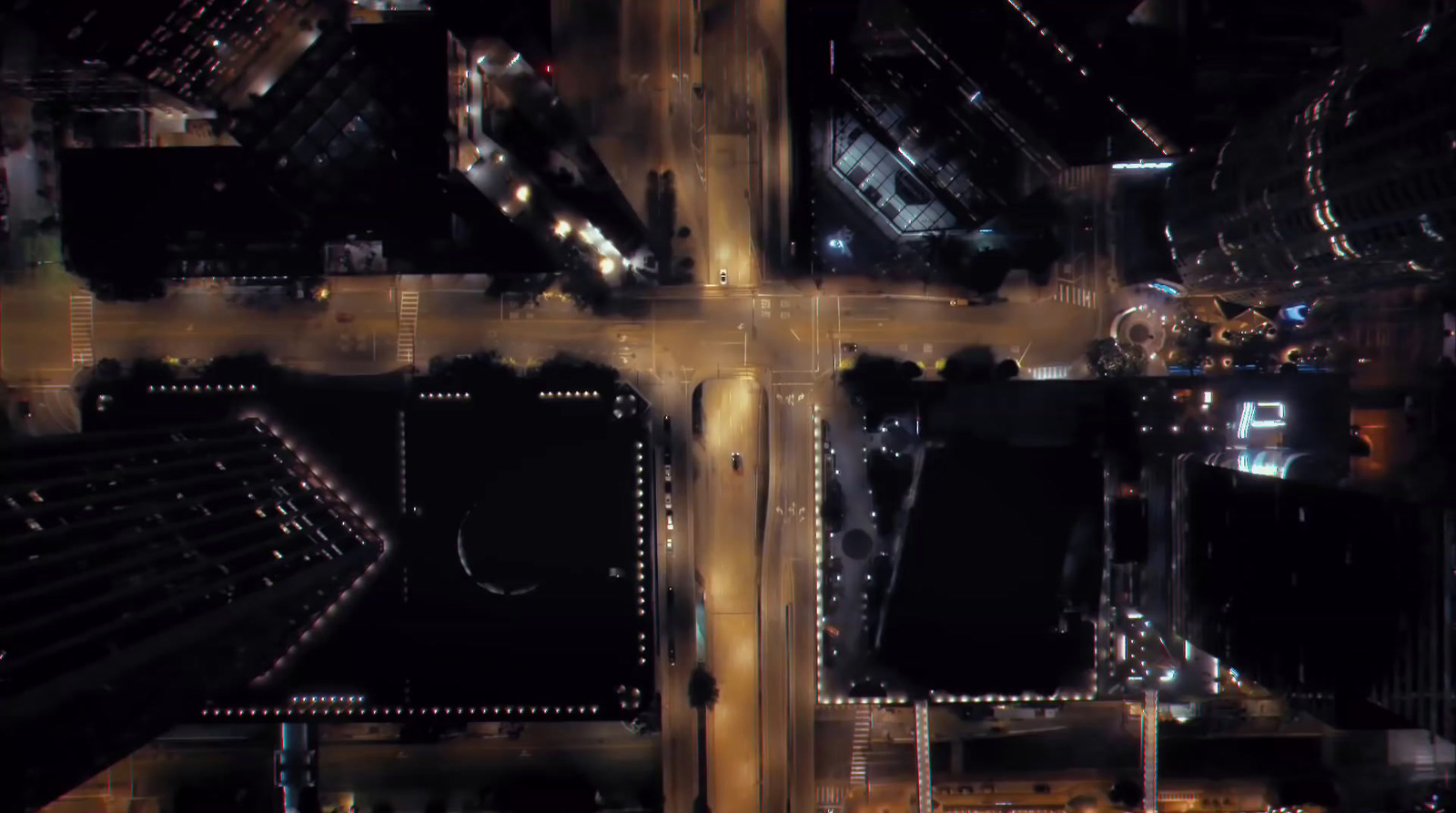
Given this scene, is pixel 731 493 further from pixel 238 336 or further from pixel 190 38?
pixel 190 38

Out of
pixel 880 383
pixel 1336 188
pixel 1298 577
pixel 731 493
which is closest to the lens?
pixel 1336 188

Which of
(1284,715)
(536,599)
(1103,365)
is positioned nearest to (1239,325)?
(1103,365)

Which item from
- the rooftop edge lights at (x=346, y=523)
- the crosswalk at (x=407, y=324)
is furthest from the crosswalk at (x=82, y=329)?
the crosswalk at (x=407, y=324)

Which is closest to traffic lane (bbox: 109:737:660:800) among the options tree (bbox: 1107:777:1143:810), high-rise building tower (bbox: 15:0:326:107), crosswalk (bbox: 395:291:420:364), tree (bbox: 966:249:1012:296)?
crosswalk (bbox: 395:291:420:364)

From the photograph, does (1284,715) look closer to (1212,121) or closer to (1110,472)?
(1110,472)

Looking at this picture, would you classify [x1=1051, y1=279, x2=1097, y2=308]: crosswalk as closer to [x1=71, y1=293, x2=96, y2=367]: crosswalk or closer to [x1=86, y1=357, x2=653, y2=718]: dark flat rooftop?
[x1=86, y1=357, x2=653, y2=718]: dark flat rooftop

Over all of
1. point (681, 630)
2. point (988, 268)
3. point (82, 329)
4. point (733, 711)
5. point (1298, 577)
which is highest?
point (988, 268)

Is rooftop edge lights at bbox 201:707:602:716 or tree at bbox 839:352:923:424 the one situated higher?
tree at bbox 839:352:923:424

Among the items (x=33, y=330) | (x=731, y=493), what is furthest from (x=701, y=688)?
(x=33, y=330)
